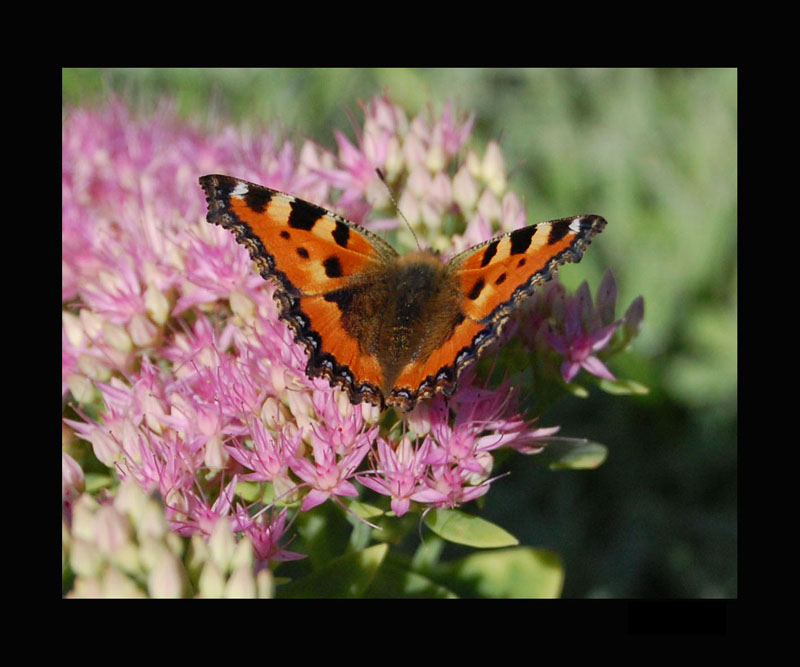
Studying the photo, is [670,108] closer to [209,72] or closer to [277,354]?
[209,72]

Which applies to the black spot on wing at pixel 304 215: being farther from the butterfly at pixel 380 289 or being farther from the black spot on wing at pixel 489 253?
the black spot on wing at pixel 489 253

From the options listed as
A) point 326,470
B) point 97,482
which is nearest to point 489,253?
point 326,470

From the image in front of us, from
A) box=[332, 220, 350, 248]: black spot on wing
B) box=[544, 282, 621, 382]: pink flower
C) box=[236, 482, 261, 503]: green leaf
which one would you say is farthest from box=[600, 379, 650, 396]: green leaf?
box=[236, 482, 261, 503]: green leaf

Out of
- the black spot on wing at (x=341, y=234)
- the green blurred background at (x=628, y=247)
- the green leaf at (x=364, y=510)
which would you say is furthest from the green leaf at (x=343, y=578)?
the green blurred background at (x=628, y=247)

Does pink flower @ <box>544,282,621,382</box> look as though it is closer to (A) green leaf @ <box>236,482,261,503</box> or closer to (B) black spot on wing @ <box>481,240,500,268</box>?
(B) black spot on wing @ <box>481,240,500,268</box>

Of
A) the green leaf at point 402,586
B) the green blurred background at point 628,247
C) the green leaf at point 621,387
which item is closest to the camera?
the green leaf at point 402,586

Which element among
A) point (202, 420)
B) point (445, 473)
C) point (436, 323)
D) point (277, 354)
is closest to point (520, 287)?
point (436, 323)
